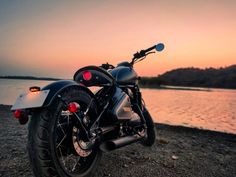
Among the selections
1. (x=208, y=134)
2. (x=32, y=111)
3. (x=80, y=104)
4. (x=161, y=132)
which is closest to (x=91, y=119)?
(x=80, y=104)

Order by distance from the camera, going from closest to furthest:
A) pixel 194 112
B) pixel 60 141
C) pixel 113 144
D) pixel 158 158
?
pixel 60 141 < pixel 113 144 < pixel 158 158 < pixel 194 112

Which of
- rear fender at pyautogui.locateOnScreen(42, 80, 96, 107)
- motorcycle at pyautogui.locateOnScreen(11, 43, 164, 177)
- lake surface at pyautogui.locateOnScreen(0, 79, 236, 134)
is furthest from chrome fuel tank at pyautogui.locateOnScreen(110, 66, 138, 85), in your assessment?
lake surface at pyautogui.locateOnScreen(0, 79, 236, 134)

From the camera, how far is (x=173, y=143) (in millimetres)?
6102

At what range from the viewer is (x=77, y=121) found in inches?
121

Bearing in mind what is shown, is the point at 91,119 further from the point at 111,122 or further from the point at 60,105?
the point at 60,105

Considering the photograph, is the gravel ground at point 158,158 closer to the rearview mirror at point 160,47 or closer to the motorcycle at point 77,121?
the motorcycle at point 77,121

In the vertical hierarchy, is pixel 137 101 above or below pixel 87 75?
below

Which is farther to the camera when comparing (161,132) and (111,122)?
(161,132)

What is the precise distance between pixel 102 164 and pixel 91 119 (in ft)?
3.84

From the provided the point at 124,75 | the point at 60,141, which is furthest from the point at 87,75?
the point at 124,75

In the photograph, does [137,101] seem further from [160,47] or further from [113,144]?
[113,144]

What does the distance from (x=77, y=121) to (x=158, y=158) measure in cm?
229

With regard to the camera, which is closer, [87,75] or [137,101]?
[87,75]

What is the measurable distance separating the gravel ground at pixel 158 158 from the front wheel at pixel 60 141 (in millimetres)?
602
